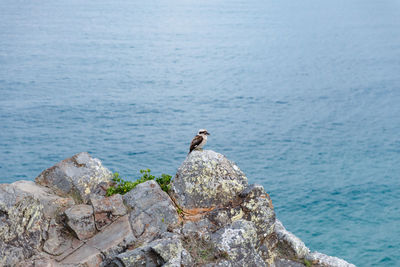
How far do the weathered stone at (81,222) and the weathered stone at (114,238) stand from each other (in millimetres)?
278

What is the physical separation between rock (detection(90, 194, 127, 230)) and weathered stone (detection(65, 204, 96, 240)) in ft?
0.72

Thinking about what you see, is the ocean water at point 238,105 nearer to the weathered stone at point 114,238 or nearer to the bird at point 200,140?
the bird at point 200,140

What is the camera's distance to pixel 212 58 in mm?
80312

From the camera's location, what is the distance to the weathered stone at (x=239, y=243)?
15.2 metres

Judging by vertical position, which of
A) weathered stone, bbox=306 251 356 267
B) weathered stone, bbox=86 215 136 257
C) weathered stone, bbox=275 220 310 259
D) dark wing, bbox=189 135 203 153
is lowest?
weathered stone, bbox=306 251 356 267

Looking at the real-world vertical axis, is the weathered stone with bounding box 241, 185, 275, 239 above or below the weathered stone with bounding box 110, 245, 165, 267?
above

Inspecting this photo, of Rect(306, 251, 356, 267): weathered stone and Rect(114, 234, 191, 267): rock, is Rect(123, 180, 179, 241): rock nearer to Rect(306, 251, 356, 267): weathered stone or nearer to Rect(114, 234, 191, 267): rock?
Rect(114, 234, 191, 267): rock

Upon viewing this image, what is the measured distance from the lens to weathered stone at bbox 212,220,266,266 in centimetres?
1523

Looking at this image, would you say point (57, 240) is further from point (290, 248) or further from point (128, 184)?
point (290, 248)

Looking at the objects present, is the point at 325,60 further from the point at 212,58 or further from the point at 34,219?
the point at 34,219

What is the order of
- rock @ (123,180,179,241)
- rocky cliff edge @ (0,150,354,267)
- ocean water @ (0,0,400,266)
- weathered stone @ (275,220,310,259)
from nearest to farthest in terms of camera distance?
rocky cliff edge @ (0,150,354,267)
rock @ (123,180,179,241)
weathered stone @ (275,220,310,259)
ocean water @ (0,0,400,266)

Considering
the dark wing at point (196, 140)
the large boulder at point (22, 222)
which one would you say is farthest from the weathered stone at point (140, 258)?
the dark wing at point (196, 140)

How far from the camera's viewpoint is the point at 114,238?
619 inches

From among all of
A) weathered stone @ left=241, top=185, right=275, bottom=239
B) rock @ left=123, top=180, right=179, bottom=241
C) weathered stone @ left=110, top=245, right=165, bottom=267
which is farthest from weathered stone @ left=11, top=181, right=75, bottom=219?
weathered stone @ left=241, top=185, right=275, bottom=239
